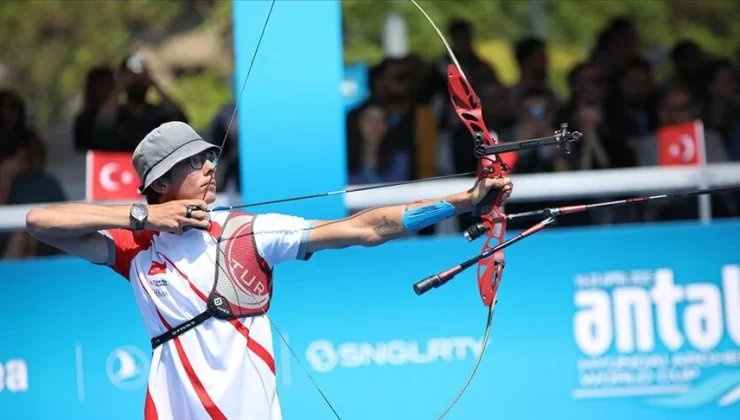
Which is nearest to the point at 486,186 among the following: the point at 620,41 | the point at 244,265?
the point at 244,265

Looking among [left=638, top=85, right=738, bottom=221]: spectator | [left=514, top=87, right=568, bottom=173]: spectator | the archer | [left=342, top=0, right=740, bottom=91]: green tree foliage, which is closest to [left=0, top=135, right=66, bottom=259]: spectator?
[left=514, top=87, right=568, bottom=173]: spectator

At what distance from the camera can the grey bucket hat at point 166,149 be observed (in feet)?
13.7

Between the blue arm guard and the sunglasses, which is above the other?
the sunglasses

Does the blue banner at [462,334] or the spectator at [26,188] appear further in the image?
the spectator at [26,188]

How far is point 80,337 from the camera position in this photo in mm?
6152

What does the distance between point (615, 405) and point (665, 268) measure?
71 centimetres

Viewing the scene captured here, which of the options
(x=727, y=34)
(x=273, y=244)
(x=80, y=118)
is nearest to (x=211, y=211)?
(x=273, y=244)

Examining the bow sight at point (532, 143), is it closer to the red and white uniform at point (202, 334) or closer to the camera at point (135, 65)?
the red and white uniform at point (202, 334)

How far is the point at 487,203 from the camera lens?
4.13 m

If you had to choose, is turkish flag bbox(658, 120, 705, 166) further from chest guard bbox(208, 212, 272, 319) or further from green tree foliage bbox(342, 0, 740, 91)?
green tree foliage bbox(342, 0, 740, 91)

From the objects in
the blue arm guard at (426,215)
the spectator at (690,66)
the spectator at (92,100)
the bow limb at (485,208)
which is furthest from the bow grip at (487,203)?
the spectator at (690,66)

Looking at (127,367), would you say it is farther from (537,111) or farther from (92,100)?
(537,111)

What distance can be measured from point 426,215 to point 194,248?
777 mm

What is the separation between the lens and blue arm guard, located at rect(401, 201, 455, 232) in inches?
161
